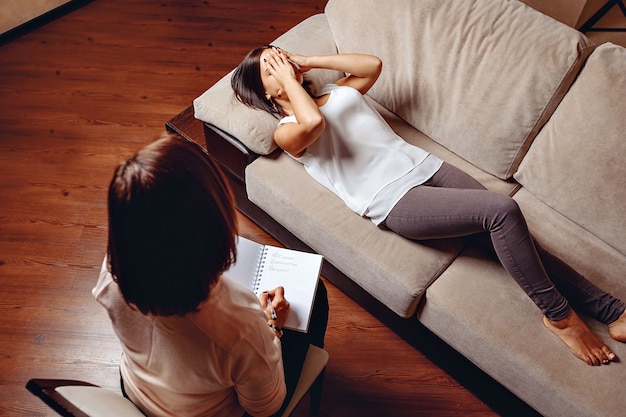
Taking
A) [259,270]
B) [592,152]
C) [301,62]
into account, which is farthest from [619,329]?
[301,62]

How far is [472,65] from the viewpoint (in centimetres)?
180

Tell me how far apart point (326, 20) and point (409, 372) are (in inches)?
55.4

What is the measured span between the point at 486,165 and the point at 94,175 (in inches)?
64.5

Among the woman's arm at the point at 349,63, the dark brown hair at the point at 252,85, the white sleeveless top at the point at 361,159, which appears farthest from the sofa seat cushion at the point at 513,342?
the dark brown hair at the point at 252,85

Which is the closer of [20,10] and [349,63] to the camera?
[349,63]

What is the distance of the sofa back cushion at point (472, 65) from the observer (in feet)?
5.58

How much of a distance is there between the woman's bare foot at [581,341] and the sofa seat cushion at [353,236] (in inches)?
14.7

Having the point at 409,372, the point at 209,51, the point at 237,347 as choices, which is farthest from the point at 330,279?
the point at 209,51

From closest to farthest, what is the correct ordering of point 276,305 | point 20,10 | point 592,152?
point 276,305 → point 592,152 → point 20,10

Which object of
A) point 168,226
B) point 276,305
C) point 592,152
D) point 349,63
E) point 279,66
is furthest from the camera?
point 349,63

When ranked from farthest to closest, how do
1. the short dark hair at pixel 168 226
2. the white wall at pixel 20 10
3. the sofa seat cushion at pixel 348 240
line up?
the white wall at pixel 20 10 < the sofa seat cushion at pixel 348 240 < the short dark hair at pixel 168 226

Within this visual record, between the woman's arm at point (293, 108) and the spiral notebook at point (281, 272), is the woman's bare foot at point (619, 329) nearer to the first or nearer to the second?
the spiral notebook at point (281, 272)

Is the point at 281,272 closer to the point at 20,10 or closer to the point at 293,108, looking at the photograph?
the point at 293,108

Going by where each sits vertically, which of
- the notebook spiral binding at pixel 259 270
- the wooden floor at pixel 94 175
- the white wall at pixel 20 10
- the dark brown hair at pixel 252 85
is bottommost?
the wooden floor at pixel 94 175
